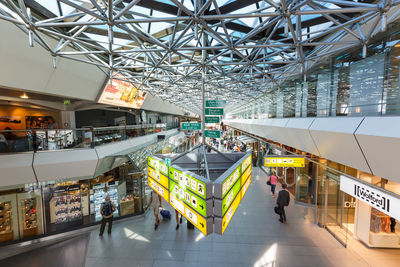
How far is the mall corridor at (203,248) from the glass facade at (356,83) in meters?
5.52

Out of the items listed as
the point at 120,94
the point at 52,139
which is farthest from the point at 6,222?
the point at 120,94

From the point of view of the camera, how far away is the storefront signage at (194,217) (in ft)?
11.9

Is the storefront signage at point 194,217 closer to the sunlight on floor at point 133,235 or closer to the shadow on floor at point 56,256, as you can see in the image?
the sunlight on floor at point 133,235

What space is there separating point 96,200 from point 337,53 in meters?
14.4

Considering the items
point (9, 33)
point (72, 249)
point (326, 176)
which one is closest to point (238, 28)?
point (326, 176)

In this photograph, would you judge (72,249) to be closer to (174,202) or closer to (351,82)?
(174,202)

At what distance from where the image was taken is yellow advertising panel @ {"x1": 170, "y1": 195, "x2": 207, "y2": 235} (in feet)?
12.2

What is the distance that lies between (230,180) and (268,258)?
4.38 metres

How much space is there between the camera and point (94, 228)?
8.55 meters

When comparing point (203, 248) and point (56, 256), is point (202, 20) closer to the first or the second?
point (203, 248)

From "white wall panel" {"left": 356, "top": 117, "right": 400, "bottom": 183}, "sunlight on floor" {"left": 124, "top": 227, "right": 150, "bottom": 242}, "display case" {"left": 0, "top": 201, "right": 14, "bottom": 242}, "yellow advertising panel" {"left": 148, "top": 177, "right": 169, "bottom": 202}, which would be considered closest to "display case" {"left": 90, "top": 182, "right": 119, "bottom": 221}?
"sunlight on floor" {"left": 124, "top": 227, "right": 150, "bottom": 242}

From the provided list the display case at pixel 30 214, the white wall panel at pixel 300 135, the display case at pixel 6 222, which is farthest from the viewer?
the white wall panel at pixel 300 135

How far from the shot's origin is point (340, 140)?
5.96m

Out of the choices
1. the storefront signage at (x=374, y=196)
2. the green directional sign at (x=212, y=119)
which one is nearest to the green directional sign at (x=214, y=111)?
the green directional sign at (x=212, y=119)
